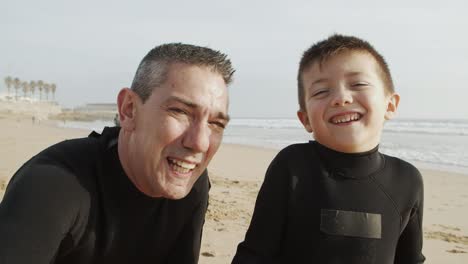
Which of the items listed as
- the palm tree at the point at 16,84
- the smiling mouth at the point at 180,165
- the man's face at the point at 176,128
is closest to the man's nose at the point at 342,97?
the man's face at the point at 176,128

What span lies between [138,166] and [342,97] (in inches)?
44.4

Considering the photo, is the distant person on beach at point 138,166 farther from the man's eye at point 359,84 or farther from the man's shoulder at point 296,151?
the man's eye at point 359,84

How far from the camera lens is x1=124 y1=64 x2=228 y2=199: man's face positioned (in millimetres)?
1852

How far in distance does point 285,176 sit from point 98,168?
101 cm

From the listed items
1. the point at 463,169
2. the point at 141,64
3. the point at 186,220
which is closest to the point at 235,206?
the point at 186,220

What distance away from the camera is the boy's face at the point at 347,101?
2.11m

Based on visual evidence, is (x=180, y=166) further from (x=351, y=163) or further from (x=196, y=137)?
(x=351, y=163)

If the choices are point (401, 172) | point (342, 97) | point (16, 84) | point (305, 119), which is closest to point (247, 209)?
point (305, 119)

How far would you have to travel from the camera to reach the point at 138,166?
1947 millimetres

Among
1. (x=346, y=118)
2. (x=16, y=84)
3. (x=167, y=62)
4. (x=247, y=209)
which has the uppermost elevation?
(x=167, y=62)

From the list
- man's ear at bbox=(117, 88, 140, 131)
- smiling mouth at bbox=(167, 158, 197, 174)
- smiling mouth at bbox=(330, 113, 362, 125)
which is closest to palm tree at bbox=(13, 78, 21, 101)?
man's ear at bbox=(117, 88, 140, 131)

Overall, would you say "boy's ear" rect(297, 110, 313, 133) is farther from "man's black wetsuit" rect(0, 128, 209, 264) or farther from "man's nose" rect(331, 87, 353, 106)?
"man's black wetsuit" rect(0, 128, 209, 264)

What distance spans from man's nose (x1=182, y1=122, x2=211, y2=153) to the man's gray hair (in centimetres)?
27

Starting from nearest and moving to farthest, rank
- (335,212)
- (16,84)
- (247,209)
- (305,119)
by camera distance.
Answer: (335,212) < (305,119) < (247,209) < (16,84)
